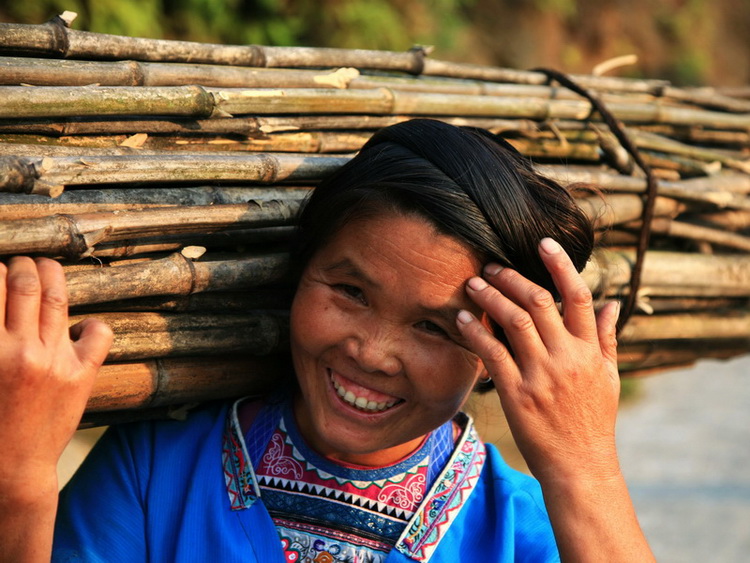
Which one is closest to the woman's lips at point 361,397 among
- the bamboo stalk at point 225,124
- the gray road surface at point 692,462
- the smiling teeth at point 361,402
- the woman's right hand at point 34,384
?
the smiling teeth at point 361,402

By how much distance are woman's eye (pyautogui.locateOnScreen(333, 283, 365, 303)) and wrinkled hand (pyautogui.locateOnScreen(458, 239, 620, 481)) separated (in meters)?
0.21

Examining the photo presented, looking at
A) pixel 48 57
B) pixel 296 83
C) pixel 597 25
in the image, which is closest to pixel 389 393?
pixel 296 83

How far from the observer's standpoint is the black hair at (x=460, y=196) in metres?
1.70

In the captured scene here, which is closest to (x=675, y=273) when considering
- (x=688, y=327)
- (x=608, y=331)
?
(x=688, y=327)

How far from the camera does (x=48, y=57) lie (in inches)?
72.2

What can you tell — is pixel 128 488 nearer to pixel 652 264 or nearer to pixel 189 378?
pixel 189 378

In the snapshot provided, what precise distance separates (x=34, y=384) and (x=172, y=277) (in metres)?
0.40

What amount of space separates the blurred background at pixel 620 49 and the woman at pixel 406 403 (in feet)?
1.80

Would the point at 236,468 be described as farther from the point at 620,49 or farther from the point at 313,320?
the point at 620,49

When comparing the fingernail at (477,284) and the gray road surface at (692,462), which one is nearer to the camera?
the fingernail at (477,284)

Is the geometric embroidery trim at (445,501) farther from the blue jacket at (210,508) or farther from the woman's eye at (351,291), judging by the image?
the woman's eye at (351,291)

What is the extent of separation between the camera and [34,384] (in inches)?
55.9

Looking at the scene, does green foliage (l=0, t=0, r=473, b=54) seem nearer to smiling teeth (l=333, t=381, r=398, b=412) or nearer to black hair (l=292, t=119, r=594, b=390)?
black hair (l=292, t=119, r=594, b=390)

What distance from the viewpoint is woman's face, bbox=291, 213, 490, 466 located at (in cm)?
171
